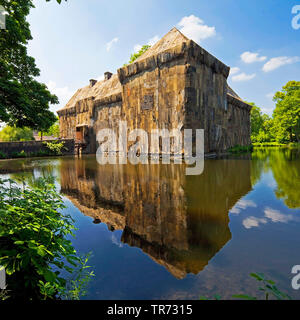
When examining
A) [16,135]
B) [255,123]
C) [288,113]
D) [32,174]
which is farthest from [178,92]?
[16,135]

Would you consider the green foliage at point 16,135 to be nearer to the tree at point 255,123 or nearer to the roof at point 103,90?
the roof at point 103,90

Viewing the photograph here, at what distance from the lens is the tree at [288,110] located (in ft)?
112

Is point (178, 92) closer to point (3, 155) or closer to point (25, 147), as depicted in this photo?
point (25, 147)

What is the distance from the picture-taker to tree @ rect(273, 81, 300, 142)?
34.1 m

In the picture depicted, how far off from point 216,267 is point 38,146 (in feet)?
71.0

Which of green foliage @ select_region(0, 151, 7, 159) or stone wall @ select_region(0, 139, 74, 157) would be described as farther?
stone wall @ select_region(0, 139, 74, 157)

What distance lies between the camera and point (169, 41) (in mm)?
12789

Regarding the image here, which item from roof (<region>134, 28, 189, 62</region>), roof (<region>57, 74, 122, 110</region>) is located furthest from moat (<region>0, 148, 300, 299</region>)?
roof (<region>57, 74, 122, 110</region>)

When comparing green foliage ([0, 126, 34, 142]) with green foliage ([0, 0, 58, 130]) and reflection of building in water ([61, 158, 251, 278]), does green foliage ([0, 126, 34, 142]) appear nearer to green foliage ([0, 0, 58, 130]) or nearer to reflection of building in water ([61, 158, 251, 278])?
green foliage ([0, 0, 58, 130])

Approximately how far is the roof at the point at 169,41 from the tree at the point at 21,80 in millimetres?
7736

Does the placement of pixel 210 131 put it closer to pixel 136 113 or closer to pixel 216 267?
pixel 136 113

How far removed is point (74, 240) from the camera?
247 centimetres

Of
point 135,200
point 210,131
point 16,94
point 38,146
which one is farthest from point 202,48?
point 38,146

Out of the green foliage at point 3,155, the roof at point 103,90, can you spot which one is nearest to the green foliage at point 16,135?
the roof at point 103,90
